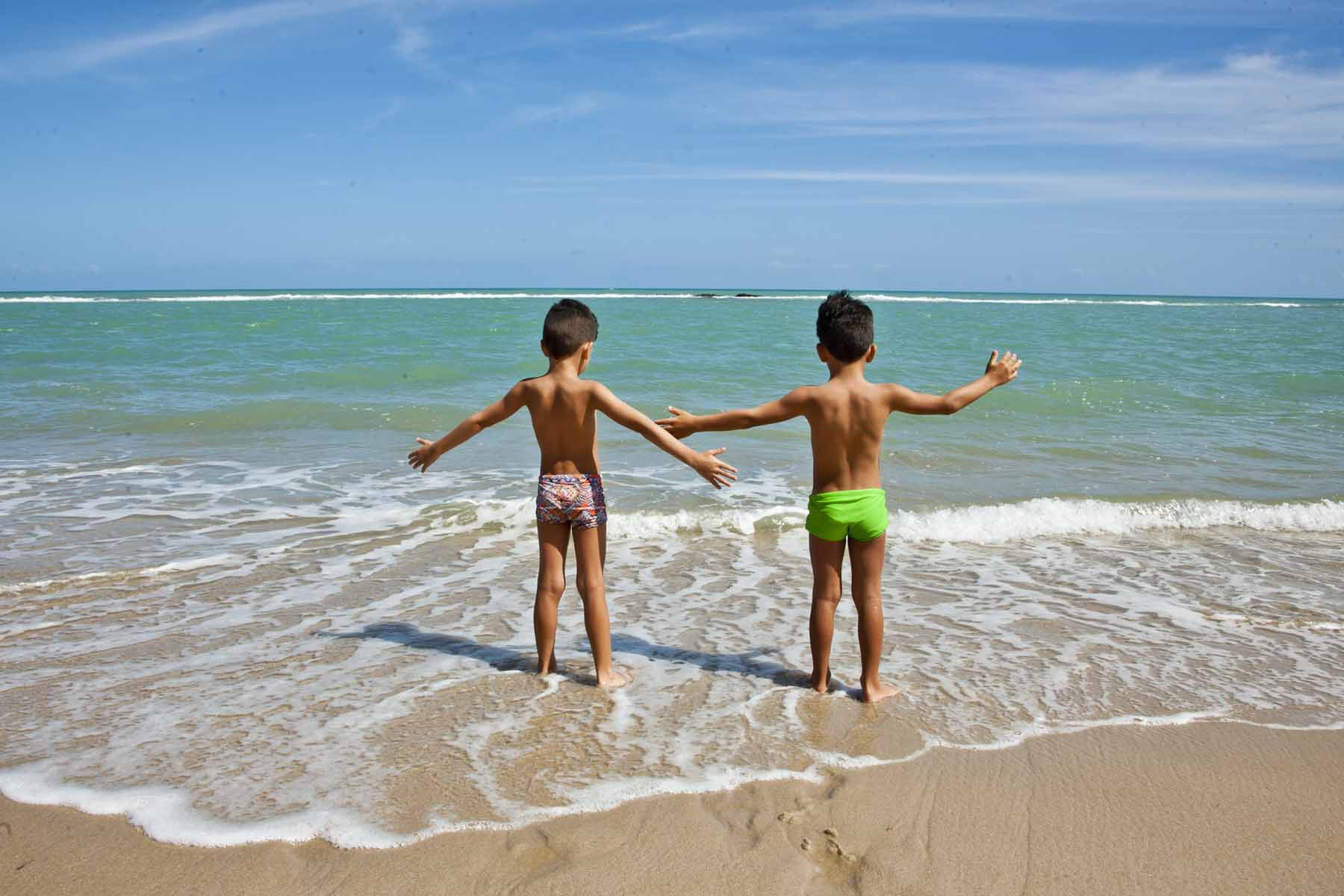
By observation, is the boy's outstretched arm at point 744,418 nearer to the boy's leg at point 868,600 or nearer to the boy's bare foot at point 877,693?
the boy's leg at point 868,600

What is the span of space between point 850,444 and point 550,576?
4.57 ft

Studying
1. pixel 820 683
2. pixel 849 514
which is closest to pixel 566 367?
pixel 849 514

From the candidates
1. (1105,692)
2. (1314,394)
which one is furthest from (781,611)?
(1314,394)

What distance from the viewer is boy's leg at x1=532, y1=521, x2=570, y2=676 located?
12.8ft

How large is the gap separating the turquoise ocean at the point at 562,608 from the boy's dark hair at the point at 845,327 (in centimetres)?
143

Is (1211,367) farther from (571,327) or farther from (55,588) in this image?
(55,588)

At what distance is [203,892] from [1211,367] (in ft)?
67.4

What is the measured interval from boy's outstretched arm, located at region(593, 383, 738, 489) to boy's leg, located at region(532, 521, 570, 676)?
57 cm

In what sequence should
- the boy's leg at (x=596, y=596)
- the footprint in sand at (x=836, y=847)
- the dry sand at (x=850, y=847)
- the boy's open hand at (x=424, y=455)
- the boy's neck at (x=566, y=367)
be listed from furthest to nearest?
the boy's open hand at (x=424, y=455)
the boy's leg at (x=596, y=596)
the boy's neck at (x=566, y=367)
the footprint in sand at (x=836, y=847)
the dry sand at (x=850, y=847)

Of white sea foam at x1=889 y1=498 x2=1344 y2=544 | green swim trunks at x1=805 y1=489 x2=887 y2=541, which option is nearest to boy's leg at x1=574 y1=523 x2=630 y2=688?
green swim trunks at x1=805 y1=489 x2=887 y2=541

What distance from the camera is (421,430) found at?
1144cm

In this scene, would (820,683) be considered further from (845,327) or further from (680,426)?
(845,327)

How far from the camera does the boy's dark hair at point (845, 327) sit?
3539 millimetres

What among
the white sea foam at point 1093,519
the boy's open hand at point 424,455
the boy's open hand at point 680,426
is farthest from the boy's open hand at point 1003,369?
the white sea foam at point 1093,519
